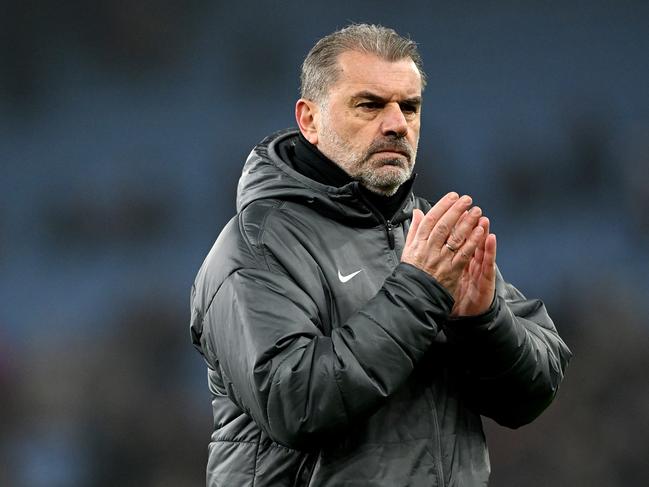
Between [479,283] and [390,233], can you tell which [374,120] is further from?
[479,283]

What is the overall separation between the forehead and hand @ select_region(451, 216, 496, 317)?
11.0 inches

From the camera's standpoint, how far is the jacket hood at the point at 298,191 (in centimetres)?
166

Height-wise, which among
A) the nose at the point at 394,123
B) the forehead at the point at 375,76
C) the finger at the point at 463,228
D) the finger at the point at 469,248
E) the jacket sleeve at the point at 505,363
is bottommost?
the jacket sleeve at the point at 505,363

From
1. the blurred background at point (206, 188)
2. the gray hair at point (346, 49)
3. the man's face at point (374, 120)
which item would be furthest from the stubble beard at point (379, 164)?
the blurred background at point (206, 188)

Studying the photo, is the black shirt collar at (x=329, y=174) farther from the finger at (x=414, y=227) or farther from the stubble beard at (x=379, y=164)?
the finger at (x=414, y=227)

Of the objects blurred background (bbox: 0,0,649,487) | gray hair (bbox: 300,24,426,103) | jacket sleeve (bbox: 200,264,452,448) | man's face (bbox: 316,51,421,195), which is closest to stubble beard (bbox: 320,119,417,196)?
man's face (bbox: 316,51,421,195)

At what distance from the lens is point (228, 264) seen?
5.15 feet

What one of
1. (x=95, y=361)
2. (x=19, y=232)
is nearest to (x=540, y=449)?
(x=95, y=361)

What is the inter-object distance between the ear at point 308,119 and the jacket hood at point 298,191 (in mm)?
72

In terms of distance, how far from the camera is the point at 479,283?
1.58 meters

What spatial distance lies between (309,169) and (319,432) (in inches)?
19.0

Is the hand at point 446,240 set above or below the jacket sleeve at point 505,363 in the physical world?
above

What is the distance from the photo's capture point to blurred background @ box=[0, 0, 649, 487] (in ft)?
12.8

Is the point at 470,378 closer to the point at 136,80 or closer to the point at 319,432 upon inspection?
the point at 319,432
